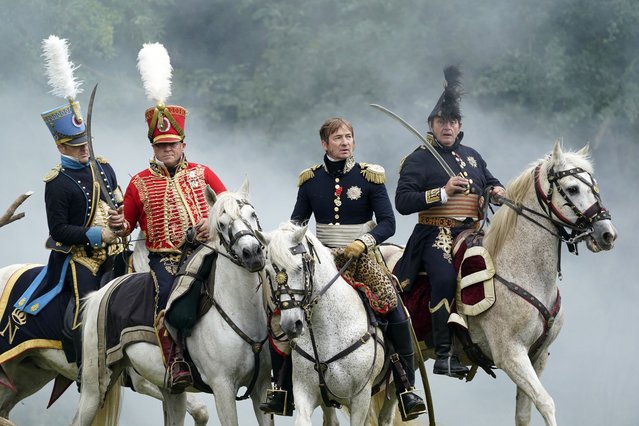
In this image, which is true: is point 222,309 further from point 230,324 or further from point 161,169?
point 161,169

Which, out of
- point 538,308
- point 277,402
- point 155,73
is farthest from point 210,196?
point 538,308

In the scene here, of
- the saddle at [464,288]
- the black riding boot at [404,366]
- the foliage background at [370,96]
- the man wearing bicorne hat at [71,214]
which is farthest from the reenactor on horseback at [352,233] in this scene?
the foliage background at [370,96]

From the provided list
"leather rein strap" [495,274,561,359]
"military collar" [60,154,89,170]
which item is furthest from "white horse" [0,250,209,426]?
"leather rein strap" [495,274,561,359]

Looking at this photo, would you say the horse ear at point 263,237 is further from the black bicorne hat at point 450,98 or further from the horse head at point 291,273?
the black bicorne hat at point 450,98

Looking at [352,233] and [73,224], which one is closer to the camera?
[352,233]

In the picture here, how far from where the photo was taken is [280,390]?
852 centimetres

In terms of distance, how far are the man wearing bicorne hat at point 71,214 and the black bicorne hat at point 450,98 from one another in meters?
2.33

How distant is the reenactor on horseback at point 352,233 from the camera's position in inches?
339

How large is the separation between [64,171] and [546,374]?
691 cm

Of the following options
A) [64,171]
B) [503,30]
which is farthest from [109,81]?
[64,171]

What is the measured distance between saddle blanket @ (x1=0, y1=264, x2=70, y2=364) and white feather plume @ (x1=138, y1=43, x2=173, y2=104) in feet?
5.42

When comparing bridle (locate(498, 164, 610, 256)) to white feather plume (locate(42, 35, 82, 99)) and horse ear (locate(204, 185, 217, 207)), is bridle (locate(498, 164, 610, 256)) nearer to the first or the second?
horse ear (locate(204, 185, 217, 207))

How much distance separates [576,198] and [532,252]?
1.64 feet

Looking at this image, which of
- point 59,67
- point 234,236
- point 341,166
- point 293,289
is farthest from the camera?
point 59,67
